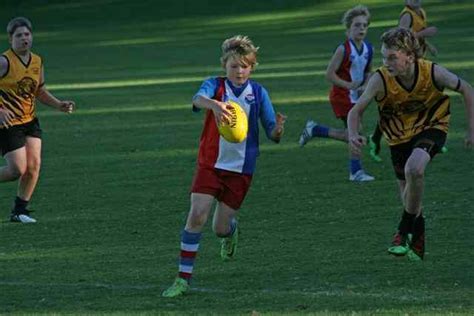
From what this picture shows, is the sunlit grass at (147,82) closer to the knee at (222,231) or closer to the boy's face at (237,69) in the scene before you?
the knee at (222,231)

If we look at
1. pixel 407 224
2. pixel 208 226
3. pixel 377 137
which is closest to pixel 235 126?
pixel 407 224

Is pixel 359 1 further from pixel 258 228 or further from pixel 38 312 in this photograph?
pixel 38 312

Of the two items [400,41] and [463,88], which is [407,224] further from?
[400,41]

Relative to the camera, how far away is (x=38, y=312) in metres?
8.95

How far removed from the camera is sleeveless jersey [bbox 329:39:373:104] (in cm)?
1564

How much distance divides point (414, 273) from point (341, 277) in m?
0.51

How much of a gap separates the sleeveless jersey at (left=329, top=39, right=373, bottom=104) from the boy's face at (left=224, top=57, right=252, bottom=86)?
5.73m

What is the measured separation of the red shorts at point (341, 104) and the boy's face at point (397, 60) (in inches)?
213

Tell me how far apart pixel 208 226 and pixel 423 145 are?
2.97m

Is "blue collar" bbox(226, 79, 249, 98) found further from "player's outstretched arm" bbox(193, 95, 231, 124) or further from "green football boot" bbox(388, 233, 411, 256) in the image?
"green football boot" bbox(388, 233, 411, 256)

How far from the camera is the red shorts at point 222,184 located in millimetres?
9852

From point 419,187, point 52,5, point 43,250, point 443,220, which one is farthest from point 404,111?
point 52,5

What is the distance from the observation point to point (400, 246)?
1070 cm

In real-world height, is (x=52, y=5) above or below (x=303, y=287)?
below
